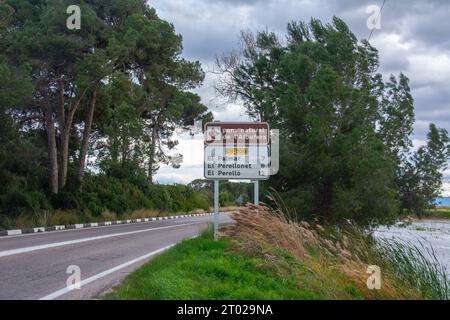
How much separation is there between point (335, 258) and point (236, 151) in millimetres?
4492

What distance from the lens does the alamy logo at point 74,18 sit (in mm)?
28645

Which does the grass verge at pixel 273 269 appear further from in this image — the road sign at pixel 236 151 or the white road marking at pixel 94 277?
the road sign at pixel 236 151

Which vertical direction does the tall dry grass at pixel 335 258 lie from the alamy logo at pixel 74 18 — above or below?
below

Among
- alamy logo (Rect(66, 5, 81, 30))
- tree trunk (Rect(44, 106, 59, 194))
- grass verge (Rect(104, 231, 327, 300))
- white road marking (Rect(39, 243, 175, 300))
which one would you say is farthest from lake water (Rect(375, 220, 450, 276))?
alamy logo (Rect(66, 5, 81, 30))

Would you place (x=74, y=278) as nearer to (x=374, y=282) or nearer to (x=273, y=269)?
(x=273, y=269)

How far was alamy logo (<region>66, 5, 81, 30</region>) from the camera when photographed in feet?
94.0

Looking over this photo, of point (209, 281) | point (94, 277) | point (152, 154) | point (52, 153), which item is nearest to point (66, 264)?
point (94, 277)

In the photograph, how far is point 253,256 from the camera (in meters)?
11.1

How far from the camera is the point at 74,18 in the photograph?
29.0m

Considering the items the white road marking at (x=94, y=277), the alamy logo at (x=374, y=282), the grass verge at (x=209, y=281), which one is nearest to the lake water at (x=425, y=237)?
the alamy logo at (x=374, y=282)

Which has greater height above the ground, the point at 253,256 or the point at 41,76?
the point at 41,76
